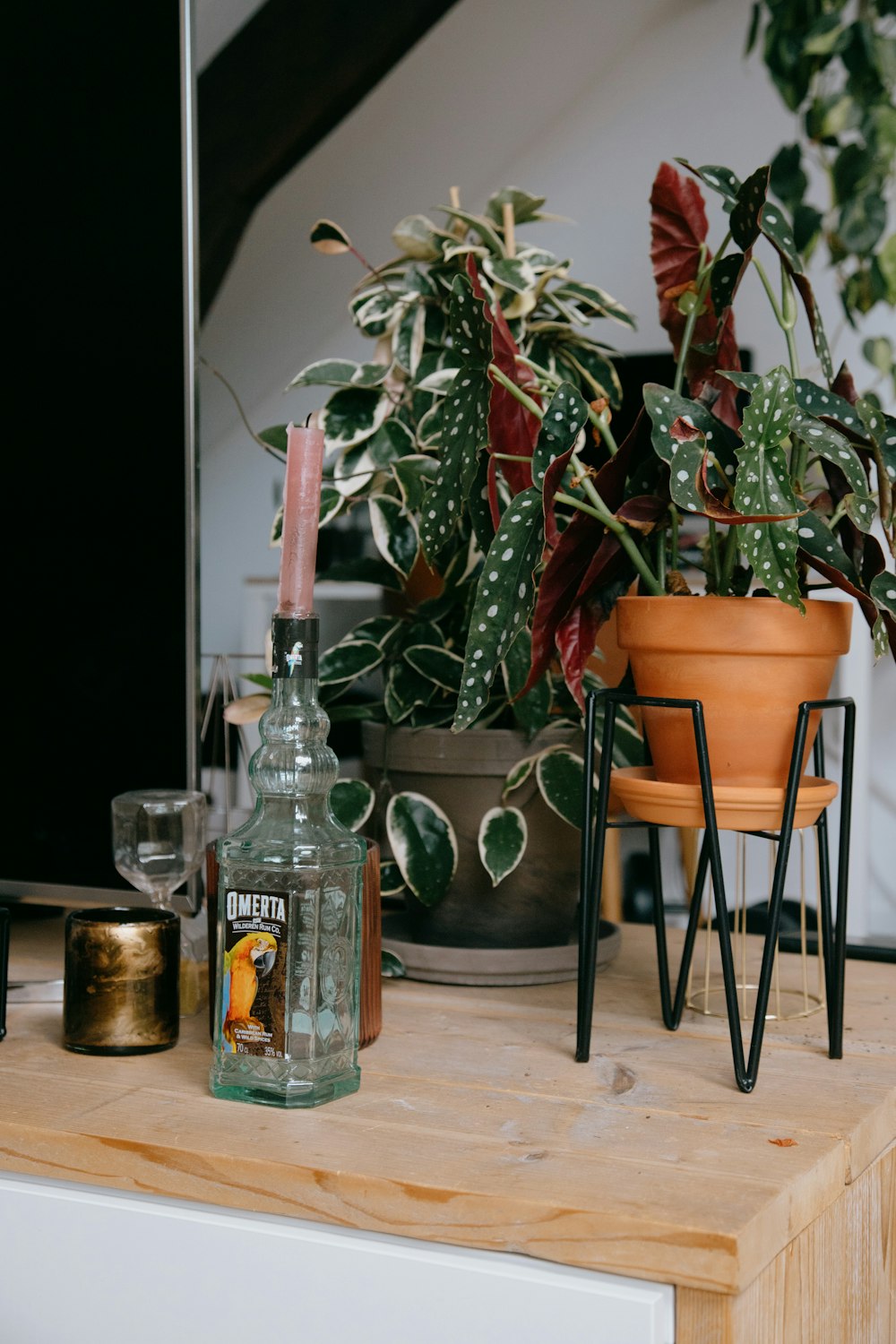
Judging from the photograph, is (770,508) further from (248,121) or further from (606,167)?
(606,167)

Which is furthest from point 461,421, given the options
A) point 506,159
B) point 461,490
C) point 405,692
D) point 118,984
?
point 506,159

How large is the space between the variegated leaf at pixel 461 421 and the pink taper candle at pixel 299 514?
0.50 feet

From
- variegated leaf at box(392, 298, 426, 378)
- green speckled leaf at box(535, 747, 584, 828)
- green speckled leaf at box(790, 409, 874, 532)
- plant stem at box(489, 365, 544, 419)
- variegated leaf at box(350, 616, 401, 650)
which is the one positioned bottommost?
green speckled leaf at box(535, 747, 584, 828)

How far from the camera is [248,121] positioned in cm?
289

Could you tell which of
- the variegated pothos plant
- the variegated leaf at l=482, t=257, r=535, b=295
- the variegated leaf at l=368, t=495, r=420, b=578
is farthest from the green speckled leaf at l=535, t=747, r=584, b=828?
the variegated leaf at l=482, t=257, r=535, b=295

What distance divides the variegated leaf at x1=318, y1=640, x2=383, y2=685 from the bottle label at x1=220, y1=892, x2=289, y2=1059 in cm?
38

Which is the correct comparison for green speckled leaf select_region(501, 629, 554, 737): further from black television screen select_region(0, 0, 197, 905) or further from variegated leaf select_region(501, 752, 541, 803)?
black television screen select_region(0, 0, 197, 905)

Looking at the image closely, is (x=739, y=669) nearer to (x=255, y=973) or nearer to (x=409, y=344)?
(x=255, y=973)

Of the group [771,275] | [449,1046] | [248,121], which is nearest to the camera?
[449,1046]

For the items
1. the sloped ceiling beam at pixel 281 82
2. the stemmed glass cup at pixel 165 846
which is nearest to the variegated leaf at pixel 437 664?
the stemmed glass cup at pixel 165 846

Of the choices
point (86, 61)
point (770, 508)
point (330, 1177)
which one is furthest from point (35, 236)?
point (330, 1177)

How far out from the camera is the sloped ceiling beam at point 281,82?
285 cm

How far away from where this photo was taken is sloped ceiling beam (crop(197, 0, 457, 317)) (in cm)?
285

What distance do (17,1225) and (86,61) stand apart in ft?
2.93
